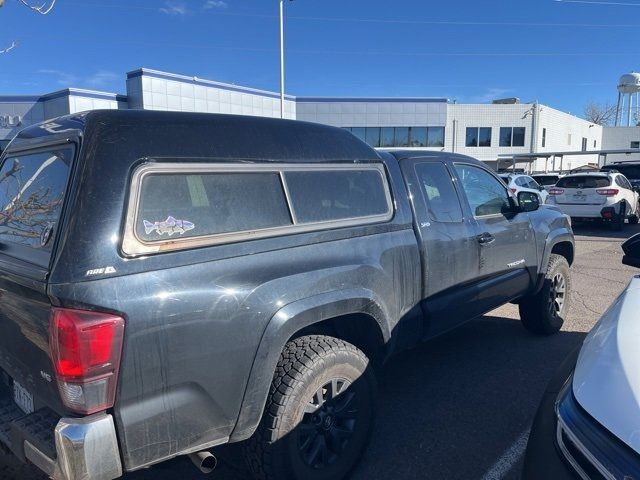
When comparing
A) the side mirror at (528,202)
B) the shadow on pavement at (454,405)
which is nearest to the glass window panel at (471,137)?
the shadow on pavement at (454,405)

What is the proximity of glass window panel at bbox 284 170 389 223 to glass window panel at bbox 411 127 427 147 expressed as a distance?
35950mm

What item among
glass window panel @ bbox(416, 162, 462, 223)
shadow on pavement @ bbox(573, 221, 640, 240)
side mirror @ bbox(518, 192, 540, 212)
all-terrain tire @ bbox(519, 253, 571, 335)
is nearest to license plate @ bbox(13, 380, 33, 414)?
glass window panel @ bbox(416, 162, 462, 223)

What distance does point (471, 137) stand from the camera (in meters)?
39.1

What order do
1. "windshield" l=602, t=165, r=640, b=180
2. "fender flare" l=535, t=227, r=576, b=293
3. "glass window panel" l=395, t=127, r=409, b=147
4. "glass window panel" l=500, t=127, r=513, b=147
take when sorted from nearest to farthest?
"fender flare" l=535, t=227, r=576, b=293 → "windshield" l=602, t=165, r=640, b=180 → "glass window panel" l=395, t=127, r=409, b=147 → "glass window panel" l=500, t=127, r=513, b=147

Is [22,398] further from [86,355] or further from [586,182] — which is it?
[586,182]

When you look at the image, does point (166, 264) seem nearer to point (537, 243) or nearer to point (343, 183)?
point (343, 183)

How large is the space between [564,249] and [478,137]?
35.9 meters

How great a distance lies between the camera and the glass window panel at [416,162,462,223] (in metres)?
3.75

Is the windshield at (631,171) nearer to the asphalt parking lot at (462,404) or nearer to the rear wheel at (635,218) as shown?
the rear wheel at (635,218)

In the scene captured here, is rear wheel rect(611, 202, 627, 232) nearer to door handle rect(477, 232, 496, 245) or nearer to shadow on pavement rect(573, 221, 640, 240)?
shadow on pavement rect(573, 221, 640, 240)

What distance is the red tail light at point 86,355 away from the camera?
1.95m

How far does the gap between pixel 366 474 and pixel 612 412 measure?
1790 millimetres

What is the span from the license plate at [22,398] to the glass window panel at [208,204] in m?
1.00

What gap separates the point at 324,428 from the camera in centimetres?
280
